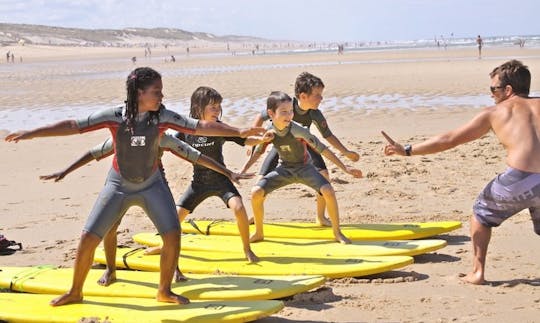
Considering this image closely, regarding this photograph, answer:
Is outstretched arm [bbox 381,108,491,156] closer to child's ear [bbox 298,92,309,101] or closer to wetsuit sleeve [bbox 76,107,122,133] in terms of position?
wetsuit sleeve [bbox 76,107,122,133]

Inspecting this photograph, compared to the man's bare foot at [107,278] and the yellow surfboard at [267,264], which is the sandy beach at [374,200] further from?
the man's bare foot at [107,278]

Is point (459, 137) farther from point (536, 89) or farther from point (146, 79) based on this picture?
point (536, 89)

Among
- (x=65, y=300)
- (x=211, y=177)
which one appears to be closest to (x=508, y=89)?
(x=211, y=177)

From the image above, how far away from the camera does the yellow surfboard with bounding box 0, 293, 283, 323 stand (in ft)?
16.7

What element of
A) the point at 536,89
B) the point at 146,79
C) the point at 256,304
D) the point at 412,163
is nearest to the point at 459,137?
the point at 256,304

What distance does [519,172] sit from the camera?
579cm

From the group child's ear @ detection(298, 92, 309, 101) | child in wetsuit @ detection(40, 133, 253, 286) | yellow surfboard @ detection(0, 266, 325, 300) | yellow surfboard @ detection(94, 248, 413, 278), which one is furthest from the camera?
child's ear @ detection(298, 92, 309, 101)

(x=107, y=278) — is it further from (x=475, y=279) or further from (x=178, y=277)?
(x=475, y=279)

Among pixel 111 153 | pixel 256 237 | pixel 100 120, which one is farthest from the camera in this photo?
pixel 256 237

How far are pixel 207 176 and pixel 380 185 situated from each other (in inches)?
165

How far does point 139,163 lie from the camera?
17.7 ft

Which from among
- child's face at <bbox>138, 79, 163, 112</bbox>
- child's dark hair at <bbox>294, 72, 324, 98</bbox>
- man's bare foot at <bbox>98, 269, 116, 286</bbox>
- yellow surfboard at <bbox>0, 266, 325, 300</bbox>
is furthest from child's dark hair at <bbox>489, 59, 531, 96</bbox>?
man's bare foot at <bbox>98, 269, 116, 286</bbox>

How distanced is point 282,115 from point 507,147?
88.7 inches

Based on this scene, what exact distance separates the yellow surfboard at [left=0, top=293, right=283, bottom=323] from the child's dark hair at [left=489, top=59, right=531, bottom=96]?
2.53m
